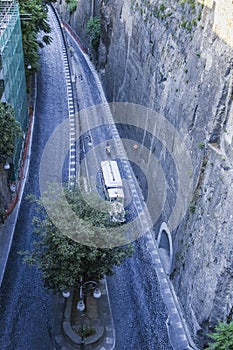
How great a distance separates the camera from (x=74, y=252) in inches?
643

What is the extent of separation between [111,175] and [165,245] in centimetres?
620

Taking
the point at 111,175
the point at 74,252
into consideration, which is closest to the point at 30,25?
the point at 111,175

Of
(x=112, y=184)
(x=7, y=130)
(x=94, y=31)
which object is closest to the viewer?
(x=7, y=130)

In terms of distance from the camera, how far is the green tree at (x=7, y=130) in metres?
20.7

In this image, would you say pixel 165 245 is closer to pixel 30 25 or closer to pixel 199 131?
pixel 199 131

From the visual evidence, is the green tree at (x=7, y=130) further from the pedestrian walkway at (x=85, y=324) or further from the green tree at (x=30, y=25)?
the green tree at (x=30, y=25)

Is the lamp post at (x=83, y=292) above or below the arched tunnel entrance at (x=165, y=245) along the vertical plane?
above

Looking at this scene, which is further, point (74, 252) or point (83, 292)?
point (83, 292)

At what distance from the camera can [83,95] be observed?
40.4m

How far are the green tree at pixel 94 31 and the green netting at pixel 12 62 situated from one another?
16912mm

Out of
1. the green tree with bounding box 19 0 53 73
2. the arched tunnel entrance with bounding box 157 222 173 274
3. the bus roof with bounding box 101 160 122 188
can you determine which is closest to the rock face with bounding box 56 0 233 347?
the arched tunnel entrance with bounding box 157 222 173 274

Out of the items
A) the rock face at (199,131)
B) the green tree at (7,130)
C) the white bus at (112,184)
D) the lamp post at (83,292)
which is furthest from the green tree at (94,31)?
the lamp post at (83,292)

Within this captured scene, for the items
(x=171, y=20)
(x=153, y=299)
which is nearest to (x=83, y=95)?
(x=171, y=20)

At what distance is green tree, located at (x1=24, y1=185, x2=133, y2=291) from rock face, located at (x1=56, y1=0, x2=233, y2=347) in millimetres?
3725
